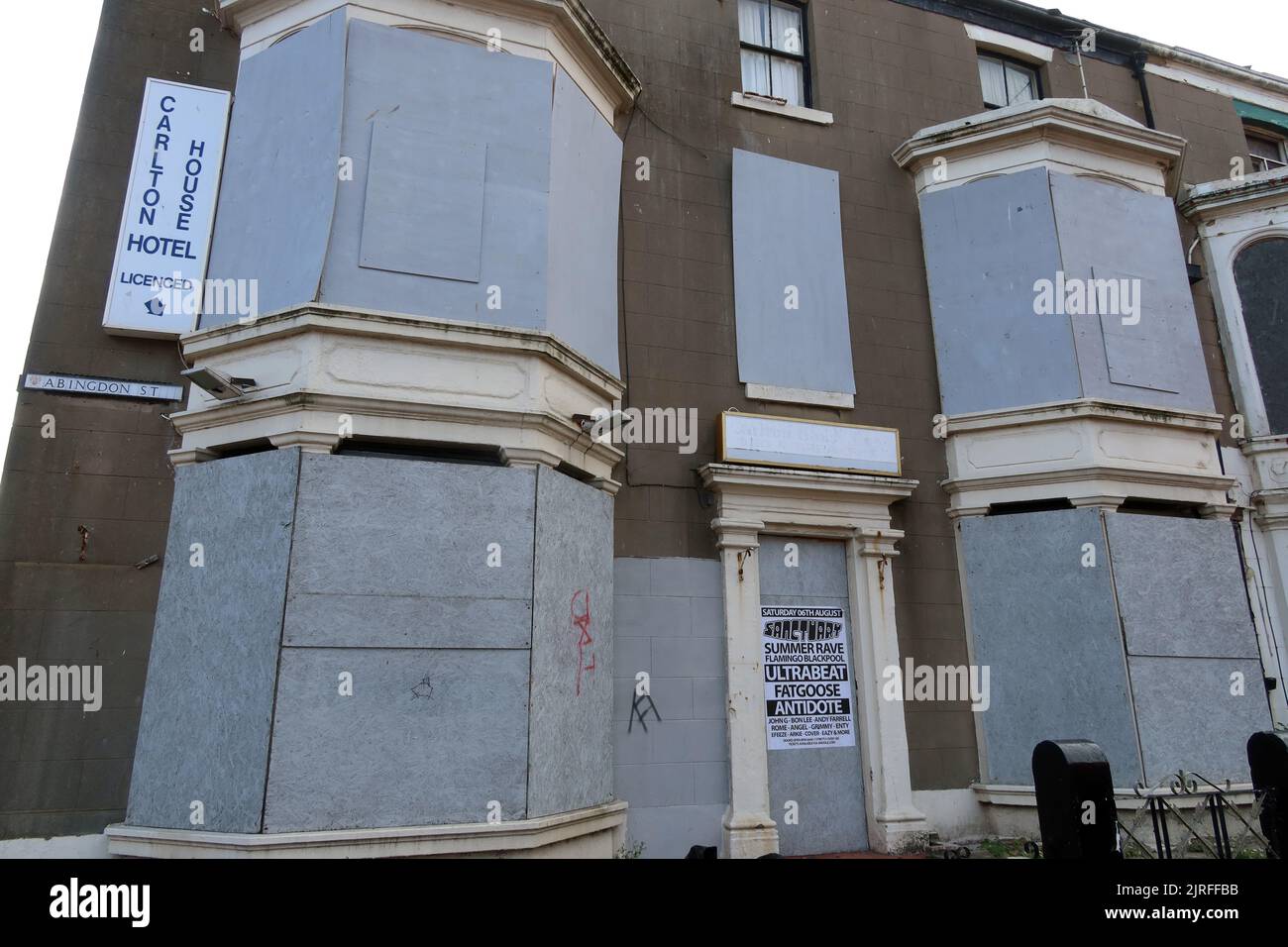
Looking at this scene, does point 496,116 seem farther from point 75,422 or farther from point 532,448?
point 75,422

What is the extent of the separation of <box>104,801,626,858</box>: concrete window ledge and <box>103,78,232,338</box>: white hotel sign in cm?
479

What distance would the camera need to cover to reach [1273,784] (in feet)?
21.8

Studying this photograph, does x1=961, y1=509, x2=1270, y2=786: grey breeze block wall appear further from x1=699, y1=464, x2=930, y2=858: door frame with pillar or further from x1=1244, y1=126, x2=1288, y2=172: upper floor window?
x1=1244, y1=126, x2=1288, y2=172: upper floor window

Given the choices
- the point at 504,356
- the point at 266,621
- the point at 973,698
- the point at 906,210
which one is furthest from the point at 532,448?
the point at 906,210

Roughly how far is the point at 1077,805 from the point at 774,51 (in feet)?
35.0

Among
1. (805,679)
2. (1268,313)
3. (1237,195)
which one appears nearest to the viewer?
(805,679)

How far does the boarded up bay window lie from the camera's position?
10422mm

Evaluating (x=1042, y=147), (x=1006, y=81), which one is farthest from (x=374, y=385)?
(x=1006, y=81)

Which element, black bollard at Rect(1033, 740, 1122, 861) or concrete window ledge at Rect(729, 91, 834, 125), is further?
concrete window ledge at Rect(729, 91, 834, 125)

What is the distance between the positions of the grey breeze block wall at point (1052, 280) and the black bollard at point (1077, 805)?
578 cm

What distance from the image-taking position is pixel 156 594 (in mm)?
7754

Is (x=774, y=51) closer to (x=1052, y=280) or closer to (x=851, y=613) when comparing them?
(x=1052, y=280)

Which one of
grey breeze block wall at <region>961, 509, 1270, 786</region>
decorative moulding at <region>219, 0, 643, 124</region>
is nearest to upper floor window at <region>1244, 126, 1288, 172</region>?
grey breeze block wall at <region>961, 509, 1270, 786</region>

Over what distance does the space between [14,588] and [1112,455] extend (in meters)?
12.0
